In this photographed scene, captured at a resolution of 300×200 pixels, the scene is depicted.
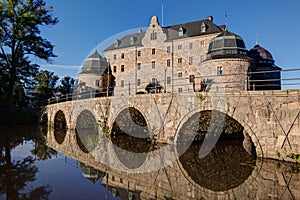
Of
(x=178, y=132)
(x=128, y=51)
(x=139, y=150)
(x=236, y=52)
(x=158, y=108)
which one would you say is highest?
(x=128, y=51)

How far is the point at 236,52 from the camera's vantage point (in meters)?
23.4

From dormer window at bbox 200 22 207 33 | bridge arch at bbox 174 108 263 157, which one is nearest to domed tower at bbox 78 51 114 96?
dormer window at bbox 200 22 207 33

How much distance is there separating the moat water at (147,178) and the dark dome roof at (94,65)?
88.7ft

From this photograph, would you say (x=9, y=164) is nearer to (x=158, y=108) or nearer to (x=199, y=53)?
(x=158, y=108)

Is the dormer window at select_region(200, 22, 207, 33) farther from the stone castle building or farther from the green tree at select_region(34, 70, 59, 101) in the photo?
the green tree at select_region(34, 70, 59, 101)

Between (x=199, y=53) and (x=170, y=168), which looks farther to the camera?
(x=199, y=53)

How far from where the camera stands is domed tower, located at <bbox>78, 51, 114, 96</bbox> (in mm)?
33938

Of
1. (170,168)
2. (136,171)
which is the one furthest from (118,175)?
(170,168)

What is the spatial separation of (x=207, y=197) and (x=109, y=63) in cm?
3614

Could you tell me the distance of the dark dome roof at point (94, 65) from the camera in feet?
115

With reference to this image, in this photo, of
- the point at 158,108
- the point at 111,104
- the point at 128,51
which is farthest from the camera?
→ the point at 128,51

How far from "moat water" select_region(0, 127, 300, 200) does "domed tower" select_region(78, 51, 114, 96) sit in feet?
83.2


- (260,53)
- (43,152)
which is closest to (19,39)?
(43,152)

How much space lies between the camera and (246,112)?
8.14 metres
